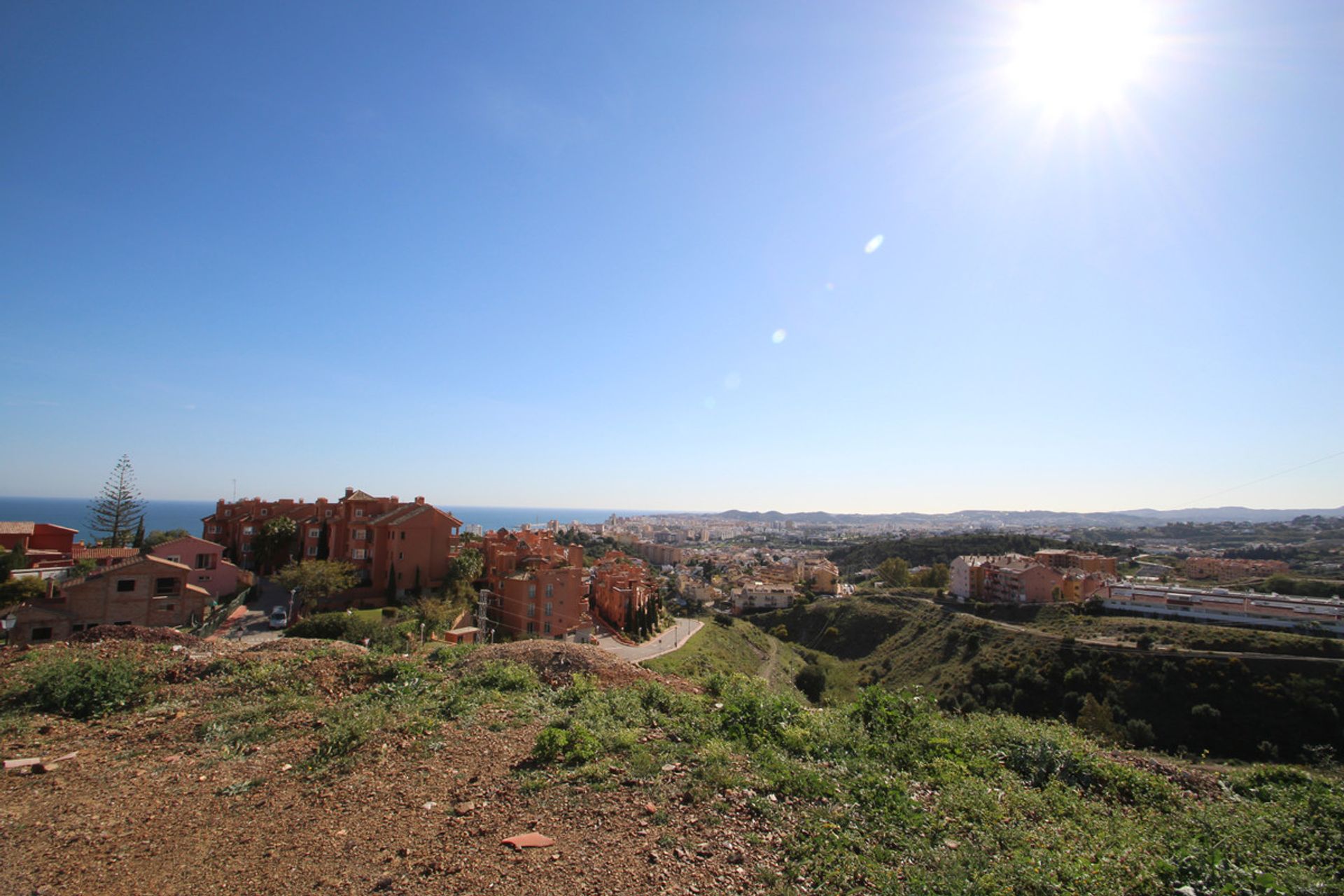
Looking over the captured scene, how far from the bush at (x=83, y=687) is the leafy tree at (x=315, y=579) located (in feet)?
50.8

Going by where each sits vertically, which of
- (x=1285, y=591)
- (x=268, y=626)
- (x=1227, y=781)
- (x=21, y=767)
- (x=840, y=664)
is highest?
(x=21, y=767)

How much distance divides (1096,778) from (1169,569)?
92.6 metres

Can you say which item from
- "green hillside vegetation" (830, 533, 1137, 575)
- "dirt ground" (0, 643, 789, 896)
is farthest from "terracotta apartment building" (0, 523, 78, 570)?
"green hillside vegetation" (830, 533, 1137, 575)

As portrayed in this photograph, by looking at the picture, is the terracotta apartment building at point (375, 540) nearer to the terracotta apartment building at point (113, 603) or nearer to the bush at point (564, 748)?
the terracotta apartment building at point (113, 603)

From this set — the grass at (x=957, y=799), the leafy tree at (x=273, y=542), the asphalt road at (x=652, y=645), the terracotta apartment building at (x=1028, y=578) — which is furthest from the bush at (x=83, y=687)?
the terracotta apartment building at (x=1028, y=578)

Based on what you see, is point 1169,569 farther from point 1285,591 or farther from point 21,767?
point 21,767

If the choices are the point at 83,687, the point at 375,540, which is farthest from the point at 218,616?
the point at 83,687

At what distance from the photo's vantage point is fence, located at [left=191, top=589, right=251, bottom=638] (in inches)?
692

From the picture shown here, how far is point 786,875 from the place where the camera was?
12.2 ft

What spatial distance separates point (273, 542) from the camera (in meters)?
28.2

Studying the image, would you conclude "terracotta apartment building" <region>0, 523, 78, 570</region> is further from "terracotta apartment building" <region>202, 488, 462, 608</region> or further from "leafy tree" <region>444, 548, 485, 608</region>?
"leafy tree" <region>444, 548, 485, 608</region>

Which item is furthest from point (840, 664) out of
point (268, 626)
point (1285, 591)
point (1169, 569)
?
point (1169, 569)

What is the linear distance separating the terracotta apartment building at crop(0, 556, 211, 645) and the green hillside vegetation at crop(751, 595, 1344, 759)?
21.8 meters

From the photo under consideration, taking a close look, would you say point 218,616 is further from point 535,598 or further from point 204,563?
point 535,598
